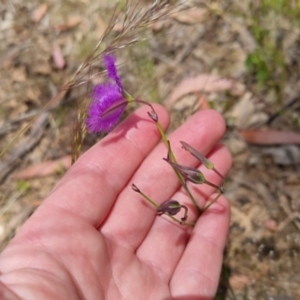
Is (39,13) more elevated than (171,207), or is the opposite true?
(39,13)

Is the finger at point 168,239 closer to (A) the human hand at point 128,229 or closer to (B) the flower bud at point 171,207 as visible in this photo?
(A) the human hand at point 128,229

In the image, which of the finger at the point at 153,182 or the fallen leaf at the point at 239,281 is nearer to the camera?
the finger at the point at 153,182

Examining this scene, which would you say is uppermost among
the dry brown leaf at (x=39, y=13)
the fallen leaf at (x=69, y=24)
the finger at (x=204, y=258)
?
the dry brown leaf at (x=39, y=13)

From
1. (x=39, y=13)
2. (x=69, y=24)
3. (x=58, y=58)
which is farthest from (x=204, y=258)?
(x=39, y=13)

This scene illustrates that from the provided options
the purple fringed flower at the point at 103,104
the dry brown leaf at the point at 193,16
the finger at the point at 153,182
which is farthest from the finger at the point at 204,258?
the dry brown leaf at the point at 193,16

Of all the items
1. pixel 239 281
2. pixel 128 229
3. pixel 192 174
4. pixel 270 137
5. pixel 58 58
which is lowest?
pixel 239 281

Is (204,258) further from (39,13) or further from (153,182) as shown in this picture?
(39,13)
